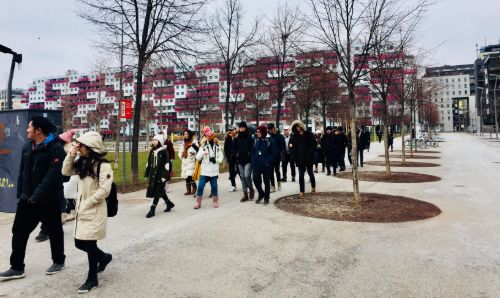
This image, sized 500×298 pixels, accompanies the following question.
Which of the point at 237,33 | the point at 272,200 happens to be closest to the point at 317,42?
the point at 272,200

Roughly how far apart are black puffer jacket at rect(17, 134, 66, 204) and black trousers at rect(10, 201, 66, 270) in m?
0.12

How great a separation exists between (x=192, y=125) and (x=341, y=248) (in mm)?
124390

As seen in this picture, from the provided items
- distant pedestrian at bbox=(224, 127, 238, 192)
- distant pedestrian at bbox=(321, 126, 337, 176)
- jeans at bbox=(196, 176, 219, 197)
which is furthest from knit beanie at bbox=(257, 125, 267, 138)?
distant pedestrian at bbox=(321, 126, 337, 176)

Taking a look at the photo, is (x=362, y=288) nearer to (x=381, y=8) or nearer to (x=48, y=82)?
(x=381, y=8)

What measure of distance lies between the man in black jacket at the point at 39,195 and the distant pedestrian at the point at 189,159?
5776 mm

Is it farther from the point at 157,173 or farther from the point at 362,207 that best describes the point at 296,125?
the point at 157,173

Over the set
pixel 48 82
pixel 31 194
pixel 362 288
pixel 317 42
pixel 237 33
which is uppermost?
pixel 48 82

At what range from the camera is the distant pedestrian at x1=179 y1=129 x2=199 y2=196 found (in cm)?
1042

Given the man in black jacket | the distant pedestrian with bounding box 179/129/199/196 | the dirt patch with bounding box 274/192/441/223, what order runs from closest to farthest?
the man in black jacket < the dirt patch with bounding box 274/192/441/223 < the distant pedestrian with bounding box 179/129/199/196

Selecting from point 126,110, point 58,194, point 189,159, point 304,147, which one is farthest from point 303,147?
point 58,194

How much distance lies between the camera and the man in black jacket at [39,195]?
4.40 m

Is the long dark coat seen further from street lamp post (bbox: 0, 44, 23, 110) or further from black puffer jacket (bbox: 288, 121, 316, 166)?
street lamp post (bbox: 0, 44, 23, 110)

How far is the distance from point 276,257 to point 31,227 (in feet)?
10.4

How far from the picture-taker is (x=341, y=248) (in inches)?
210
